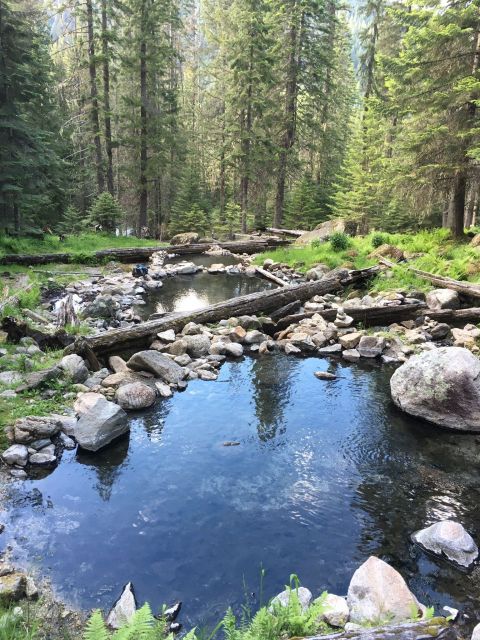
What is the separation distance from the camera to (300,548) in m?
5.04

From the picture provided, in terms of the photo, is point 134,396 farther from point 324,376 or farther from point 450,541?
point 450,541

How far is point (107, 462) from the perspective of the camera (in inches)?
260

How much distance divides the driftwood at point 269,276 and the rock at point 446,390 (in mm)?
8954

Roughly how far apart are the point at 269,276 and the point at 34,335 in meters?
10.9

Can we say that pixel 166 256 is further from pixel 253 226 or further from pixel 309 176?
pixel 309 176

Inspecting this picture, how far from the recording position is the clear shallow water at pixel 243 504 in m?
4.61

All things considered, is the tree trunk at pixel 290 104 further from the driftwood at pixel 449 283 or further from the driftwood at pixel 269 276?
the driftwood at pixel 449 283

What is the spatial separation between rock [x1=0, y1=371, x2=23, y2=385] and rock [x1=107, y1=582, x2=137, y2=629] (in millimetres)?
4840

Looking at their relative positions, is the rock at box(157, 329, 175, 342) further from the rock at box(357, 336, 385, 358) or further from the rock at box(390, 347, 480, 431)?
the rock at box(390, 347, 480, 431)

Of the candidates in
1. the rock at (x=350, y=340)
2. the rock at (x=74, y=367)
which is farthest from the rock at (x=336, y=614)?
the rock at (x=350, y=340)

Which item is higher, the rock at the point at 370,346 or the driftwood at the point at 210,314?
the driftwood at the point at 210,314

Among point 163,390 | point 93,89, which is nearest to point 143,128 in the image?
point 93,89

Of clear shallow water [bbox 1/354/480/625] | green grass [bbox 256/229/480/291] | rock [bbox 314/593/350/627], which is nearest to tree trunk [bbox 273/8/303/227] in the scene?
green grass [bbox 256/229/480/291]

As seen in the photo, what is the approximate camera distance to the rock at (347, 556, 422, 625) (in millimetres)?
3936
